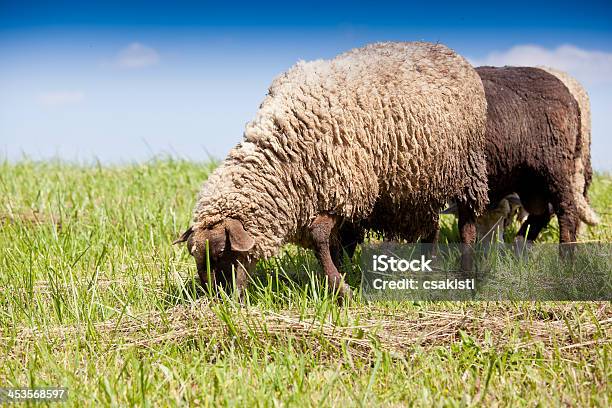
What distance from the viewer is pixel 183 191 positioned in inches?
302

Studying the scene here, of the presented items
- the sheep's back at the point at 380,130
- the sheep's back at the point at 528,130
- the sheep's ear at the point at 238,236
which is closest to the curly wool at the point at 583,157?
the sheep's back at the point at 528,130

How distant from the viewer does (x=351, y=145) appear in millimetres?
4105

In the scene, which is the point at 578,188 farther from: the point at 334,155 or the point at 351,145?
the point at 334,155

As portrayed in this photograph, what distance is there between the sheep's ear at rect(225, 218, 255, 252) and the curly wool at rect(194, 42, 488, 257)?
0.07m

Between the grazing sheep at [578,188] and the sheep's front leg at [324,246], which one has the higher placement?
the grazing sheep at [578,188]

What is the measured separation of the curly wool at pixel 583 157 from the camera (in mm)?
5492

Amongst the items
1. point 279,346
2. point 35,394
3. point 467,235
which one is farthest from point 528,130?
point 35,394

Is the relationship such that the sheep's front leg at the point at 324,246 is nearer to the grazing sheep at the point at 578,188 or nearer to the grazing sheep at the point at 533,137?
the grazing sheep at the point at 533,137

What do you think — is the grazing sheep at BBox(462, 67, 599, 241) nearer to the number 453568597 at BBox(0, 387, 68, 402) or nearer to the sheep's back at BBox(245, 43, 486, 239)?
the sheep's back at BBox(245, 43, 486, 239)

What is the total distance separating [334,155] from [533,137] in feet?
5.74

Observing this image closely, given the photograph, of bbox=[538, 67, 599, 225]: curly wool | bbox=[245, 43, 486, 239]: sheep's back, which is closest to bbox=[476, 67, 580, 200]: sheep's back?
bbox=[245, 43, 486, 239]: sheep's back

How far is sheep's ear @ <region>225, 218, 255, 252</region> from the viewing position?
3.84 meters

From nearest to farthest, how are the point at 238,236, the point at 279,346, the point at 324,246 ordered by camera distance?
the point at 279,346
the point at 238,236
the point at 324,246

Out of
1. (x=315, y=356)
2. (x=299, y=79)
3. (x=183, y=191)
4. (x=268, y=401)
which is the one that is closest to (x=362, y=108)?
(x=299, y=79)
